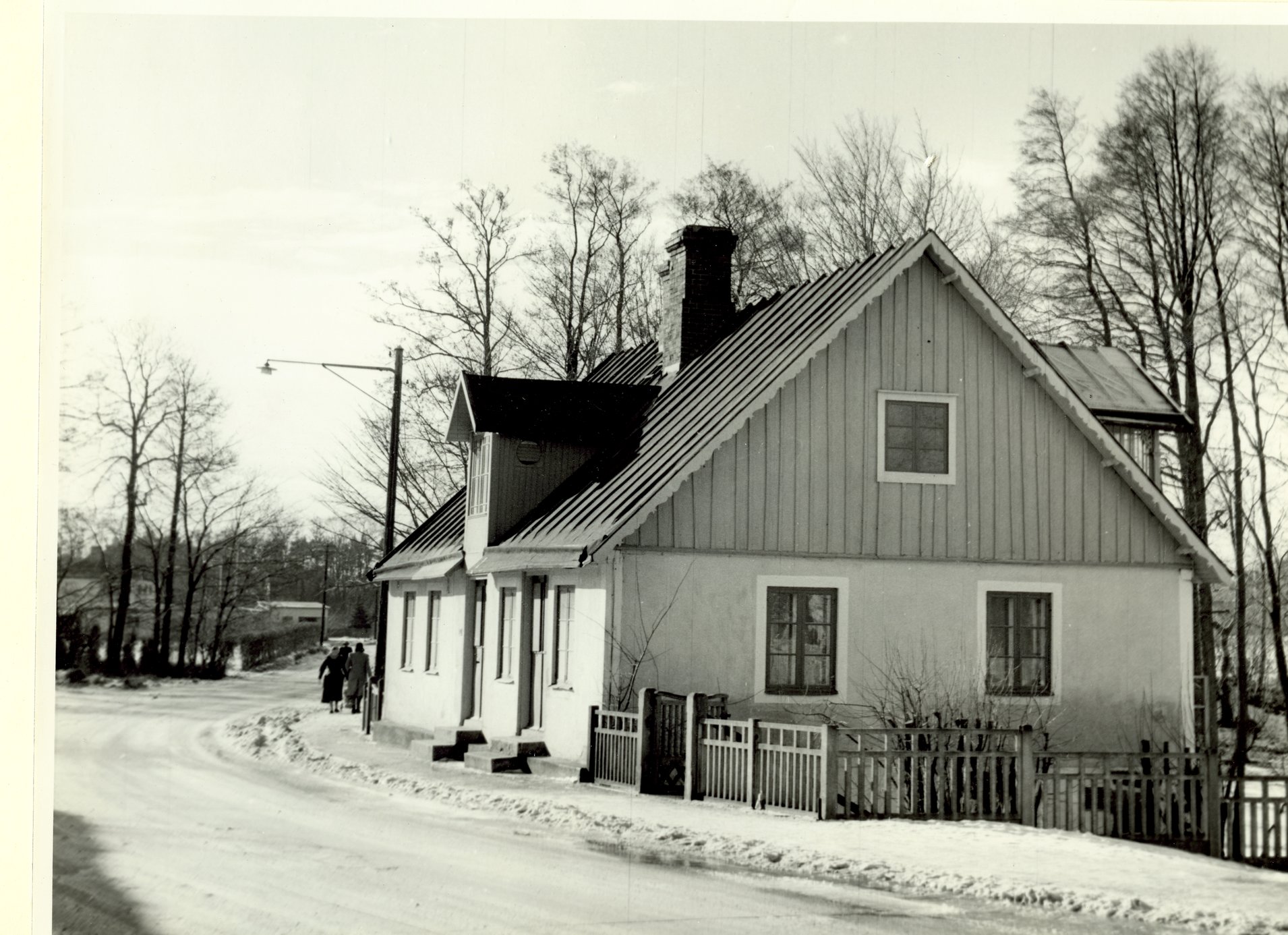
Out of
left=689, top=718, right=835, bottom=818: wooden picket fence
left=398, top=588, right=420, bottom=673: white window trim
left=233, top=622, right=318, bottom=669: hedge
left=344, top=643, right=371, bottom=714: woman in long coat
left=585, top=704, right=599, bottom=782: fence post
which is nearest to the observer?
left=689, top=718, right=835, bottom=818: wooden picket fence

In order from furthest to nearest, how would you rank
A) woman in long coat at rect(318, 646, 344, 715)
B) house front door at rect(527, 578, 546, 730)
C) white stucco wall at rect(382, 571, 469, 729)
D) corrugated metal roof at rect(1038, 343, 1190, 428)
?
woman in long coat at rect(318, 646, 344, 715)
white stucco wall at rect(382, 571, 469, 729)
corrugated metal roof at rect(1038, 343, 1190, 428)
house front door at rect(527, 578, 546, 730)

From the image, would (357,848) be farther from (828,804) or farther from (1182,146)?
(1182,146)

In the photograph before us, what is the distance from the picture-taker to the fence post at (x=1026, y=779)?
14430mm

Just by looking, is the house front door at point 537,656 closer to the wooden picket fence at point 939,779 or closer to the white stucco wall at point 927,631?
the white stucco wall at point 927,631

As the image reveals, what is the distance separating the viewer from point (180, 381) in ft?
72.7

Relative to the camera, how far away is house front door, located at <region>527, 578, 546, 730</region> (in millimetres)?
19797

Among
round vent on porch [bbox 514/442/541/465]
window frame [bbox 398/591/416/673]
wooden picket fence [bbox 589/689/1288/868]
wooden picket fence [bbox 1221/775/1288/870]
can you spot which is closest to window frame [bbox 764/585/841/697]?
wooden picket fence [bbox 589/689/1288/868]

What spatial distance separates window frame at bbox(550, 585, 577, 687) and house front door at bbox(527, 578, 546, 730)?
27cm

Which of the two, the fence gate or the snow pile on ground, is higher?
the fence gate

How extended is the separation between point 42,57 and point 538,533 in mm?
10328

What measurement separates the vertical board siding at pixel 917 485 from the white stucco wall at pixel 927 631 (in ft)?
0.98

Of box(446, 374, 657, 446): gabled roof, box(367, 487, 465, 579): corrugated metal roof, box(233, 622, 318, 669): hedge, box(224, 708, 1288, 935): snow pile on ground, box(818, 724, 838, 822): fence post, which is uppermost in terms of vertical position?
box(446, 374, 657, 446): gabled roof

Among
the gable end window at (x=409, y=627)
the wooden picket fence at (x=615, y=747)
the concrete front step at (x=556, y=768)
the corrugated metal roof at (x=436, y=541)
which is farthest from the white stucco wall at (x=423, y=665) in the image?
the wooden picket fence at (x=615, y=747)

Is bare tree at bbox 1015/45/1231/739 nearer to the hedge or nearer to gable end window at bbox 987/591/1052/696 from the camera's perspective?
gable end window at bbox 987/591/1052/696
